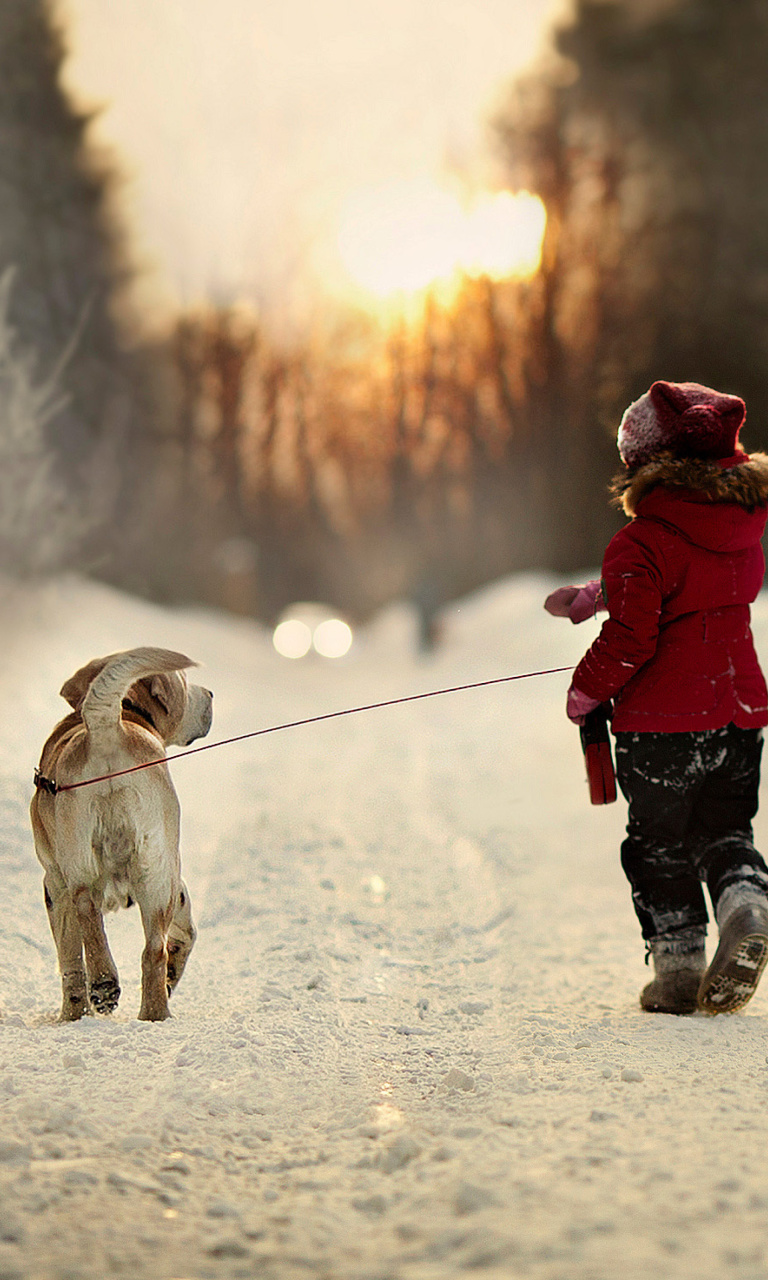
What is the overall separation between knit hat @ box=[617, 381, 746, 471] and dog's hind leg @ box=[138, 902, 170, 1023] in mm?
1702

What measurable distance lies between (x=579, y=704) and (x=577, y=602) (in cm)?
29

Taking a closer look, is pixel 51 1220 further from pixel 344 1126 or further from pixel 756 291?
pixel 756 291

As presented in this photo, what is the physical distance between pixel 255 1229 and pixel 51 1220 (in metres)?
0.28

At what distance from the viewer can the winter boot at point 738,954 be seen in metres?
2.17

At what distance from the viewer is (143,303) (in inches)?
500

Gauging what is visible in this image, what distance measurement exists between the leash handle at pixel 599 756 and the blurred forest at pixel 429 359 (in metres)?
4.71

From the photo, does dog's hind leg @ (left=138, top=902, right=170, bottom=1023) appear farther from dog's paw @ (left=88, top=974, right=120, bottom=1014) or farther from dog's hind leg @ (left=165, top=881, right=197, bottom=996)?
dog's hind leg @ (left=165, top=881, right=197, bottom=996)

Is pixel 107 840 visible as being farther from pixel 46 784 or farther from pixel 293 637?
pixel 293 637

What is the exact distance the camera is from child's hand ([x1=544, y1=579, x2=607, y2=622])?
2506 millimetres

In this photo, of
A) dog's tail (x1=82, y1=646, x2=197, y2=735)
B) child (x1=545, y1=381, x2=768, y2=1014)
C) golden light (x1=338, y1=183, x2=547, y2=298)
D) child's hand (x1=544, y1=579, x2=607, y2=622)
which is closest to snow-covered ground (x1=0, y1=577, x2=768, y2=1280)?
dog's tail (x1=82, y1=646, x2=197, y2=735)

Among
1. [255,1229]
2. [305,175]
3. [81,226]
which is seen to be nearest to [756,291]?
[305,175]

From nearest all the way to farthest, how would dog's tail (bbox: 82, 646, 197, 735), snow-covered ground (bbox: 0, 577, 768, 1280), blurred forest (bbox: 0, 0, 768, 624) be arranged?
snow-covered ground (bbox: 0, 577, 768, 1280) < dog's tail (bbox: 82, 646, 197, 735) < blurred forest (bbox: 0, 0, 768, 624)

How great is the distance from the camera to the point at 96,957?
7.34 feet

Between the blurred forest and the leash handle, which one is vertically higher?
the blurred forest
